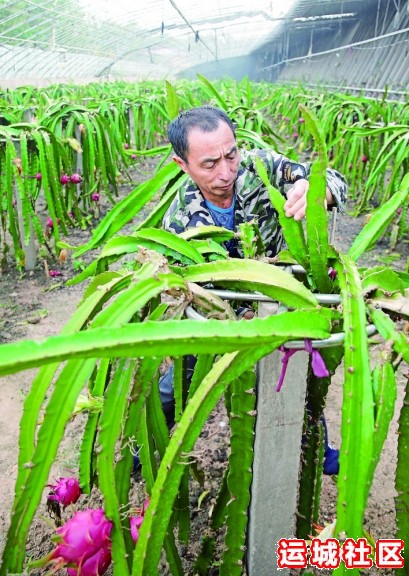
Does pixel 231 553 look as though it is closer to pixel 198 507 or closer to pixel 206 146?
pixel 198 507

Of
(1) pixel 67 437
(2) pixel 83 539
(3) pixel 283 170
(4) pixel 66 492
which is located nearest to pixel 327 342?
(2) pixel 83 539

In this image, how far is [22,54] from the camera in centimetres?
1121

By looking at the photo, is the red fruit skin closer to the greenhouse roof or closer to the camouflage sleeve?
the camouflage sleeve

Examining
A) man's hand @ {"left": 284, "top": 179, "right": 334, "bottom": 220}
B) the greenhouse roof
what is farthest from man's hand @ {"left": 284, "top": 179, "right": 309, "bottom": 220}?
the greenhouse roof

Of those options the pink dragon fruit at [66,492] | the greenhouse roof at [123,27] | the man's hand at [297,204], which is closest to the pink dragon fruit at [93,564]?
the pink dragon fruit at [66,492]

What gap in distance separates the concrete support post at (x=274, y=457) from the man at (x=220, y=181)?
399 mm

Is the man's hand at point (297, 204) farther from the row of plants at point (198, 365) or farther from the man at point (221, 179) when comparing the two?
the man at point (221, 179)

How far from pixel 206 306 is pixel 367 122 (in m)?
2.73

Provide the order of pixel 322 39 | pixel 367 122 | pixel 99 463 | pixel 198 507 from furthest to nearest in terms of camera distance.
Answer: pixel 322 39 → pixel 367 122 → pixel 198 507 → pixel 99 463

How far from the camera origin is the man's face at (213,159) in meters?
1.12

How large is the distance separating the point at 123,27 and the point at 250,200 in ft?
48.7

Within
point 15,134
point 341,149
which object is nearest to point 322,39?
point 341,149

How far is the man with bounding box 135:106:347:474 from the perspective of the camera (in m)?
1.12

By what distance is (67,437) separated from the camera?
1534 millimetres
